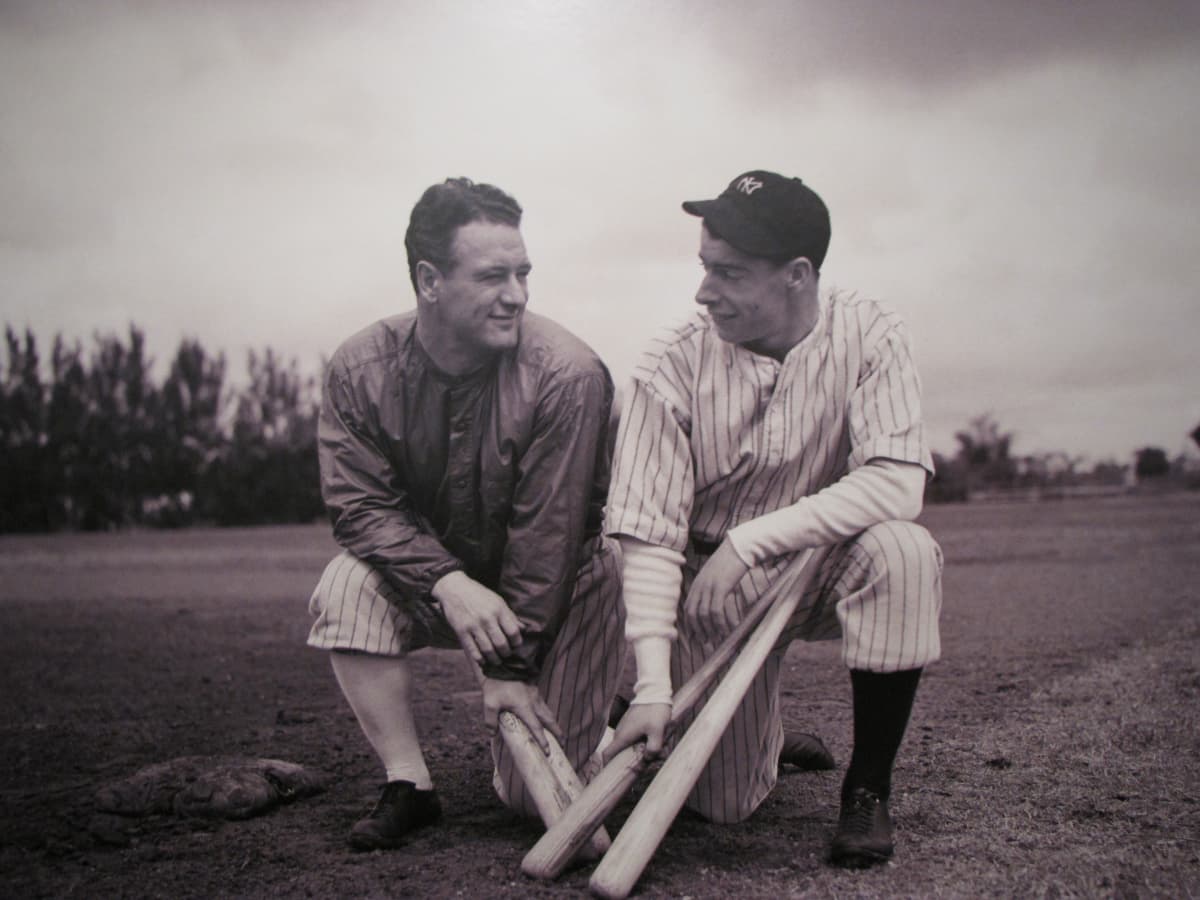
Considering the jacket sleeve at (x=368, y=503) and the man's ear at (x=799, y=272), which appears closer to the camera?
the man's ear at (x=799, y=272)

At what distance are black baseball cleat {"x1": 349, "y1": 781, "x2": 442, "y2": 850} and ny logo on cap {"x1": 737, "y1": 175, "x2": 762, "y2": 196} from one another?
156cm

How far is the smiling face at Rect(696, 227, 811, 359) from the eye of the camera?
2.57 metres

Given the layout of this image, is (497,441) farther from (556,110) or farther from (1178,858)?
(556,110)

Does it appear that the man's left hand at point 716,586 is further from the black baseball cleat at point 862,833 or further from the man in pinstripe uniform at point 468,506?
the black baseball cleat at point 862,833

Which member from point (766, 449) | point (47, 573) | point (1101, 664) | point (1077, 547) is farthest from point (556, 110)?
point (47, 573)

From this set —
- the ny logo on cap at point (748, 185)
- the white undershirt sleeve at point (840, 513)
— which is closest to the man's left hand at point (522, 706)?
the white undershirt sleeve at point (840, 513)

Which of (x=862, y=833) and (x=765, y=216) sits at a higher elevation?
(x=765, y=216)

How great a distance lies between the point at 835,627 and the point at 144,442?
1510cm

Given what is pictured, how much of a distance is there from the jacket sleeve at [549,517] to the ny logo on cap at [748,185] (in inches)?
22.2

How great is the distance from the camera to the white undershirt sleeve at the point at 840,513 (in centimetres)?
249

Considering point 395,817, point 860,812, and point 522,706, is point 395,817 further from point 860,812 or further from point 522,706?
point 860,812

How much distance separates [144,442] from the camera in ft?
53.4

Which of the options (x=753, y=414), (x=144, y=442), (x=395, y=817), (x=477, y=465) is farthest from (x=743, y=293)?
(x=144, y=442)

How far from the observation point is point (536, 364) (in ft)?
9.25
